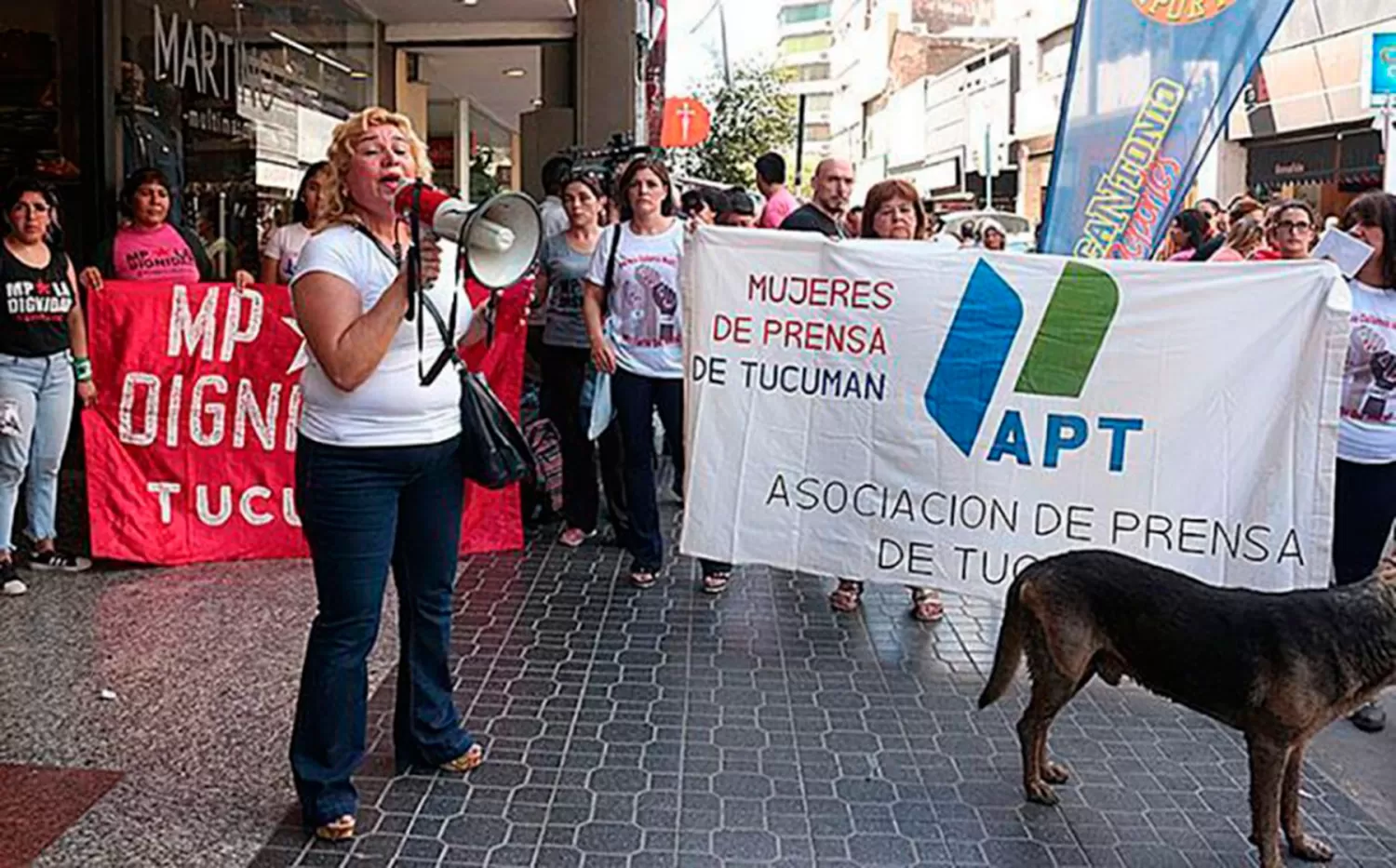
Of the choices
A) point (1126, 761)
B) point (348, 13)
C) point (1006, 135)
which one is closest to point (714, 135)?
point (1006, 135)

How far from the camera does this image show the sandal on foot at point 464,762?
13.7ft

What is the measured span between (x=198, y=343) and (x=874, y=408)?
10.9 feet

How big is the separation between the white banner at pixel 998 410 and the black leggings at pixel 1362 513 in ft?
0.82

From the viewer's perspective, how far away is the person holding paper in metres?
4.80

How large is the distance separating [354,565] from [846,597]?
311 cm

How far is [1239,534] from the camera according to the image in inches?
193

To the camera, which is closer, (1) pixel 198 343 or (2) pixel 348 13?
(1) pixel 198 343

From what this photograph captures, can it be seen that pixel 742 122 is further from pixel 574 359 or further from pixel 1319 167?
pixel 574 359


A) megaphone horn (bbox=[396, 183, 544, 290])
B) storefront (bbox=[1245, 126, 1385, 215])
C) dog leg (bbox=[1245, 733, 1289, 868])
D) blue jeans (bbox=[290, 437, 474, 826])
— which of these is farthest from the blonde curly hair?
storefront (bbox=[1245, 126, 1385, 215])

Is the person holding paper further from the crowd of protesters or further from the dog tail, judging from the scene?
the dog tail

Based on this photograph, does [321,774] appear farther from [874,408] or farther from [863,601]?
[863,601]

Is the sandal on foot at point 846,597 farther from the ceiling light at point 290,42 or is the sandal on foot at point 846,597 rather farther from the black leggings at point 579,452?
the ceiling light at point 290,42

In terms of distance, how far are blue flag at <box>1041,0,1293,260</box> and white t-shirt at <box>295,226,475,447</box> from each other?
3.38m

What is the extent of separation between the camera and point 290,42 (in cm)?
1061
